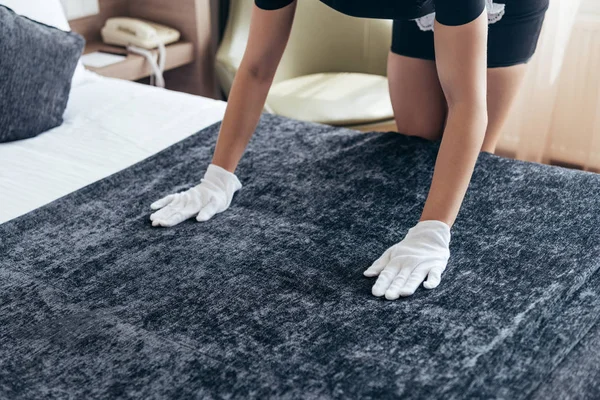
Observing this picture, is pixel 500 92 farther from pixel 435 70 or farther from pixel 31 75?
pixel 31 75

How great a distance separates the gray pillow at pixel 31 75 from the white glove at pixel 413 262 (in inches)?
45.9

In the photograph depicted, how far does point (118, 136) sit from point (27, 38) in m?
0.38

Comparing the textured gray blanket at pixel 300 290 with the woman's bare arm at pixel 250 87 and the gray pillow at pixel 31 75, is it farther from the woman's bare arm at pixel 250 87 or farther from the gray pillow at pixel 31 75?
the gray pillow at pixel 31 75

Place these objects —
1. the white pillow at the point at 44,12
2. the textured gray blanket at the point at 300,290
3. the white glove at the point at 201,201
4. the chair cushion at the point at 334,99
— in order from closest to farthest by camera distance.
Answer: the textured gray blanket at the point at 300,290 < the white glove at the point at 201,201 < the white pillow at the point at 44,12 < the chair cushion at the point at 334,99

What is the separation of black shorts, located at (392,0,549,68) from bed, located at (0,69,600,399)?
26 cm

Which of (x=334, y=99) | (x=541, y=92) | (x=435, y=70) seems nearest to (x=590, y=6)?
(x=541, y=92)

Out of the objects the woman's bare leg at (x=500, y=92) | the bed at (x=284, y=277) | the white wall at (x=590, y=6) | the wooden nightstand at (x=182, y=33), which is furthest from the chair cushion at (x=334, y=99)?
the white wall at (x=590, y=6)

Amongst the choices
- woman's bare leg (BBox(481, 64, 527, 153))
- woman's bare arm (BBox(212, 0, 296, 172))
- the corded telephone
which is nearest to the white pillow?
the corded telephone

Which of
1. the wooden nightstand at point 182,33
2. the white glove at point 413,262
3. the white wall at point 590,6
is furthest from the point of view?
the wooden nightstand at point 182,33

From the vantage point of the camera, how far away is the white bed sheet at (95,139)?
6.05 feet

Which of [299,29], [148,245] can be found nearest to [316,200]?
[148,245]

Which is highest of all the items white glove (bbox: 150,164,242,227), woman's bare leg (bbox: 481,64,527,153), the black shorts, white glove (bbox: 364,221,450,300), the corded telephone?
the black shorts

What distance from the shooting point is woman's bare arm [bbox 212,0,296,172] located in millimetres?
1799

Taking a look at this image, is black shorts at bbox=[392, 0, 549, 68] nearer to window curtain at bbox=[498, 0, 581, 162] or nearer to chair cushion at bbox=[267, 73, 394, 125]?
chair cushion at bbox=[267, 73, 394, 125]
